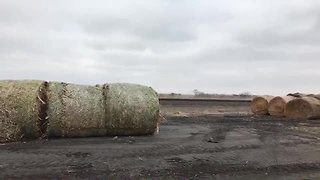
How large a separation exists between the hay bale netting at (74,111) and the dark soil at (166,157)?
415 mm


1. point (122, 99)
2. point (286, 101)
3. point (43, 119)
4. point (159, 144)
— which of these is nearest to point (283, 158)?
point (159, 144)

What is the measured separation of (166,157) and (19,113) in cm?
402

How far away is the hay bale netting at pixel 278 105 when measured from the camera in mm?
22781

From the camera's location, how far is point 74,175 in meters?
7.87

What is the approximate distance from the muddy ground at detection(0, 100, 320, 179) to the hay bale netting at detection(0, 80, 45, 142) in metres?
0.46

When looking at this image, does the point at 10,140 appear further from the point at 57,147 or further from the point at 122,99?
the point at 122,99

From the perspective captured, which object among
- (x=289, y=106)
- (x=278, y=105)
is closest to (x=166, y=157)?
(x=289, y=106)

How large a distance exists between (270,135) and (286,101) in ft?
29.6

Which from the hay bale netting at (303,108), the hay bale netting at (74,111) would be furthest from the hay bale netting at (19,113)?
the hay bale netting at (303,108)

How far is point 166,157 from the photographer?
9680mm

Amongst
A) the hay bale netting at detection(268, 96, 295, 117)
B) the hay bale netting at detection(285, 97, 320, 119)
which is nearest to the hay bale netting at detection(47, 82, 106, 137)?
the hay bale netting at detection(285, 97, 320, 119)

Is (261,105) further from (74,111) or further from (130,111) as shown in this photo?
(74,111)

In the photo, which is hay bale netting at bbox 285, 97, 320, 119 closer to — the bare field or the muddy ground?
the bare field

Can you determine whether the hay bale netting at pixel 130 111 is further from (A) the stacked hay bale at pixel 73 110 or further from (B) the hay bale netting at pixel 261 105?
(B) the hay bale netting at pixel 261 105
